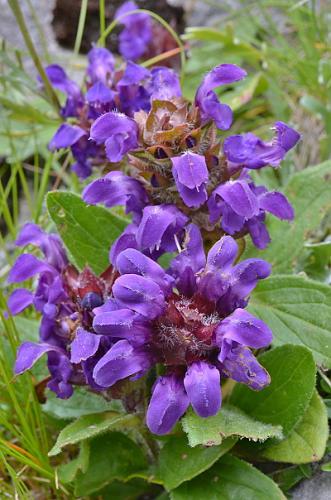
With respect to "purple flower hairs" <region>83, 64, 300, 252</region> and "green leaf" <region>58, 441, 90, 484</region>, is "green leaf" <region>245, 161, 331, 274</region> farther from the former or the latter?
"green leaf" <region>58, 441, 90, 484</region>

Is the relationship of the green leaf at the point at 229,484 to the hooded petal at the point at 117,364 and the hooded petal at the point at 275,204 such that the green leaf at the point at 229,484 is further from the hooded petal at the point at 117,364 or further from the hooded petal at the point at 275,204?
the hooded petal at the point at 275,204

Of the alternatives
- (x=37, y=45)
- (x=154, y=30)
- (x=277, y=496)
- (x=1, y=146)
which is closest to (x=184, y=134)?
(x=277, y=496)

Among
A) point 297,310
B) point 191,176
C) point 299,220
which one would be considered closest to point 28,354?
point 191,176

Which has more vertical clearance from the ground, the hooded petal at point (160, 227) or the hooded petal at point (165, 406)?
the hooded petal at point (160, 227)

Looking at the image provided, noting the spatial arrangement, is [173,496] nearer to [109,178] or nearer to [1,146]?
[109,178]

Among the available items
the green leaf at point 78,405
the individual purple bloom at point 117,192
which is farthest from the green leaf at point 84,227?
the green leaf at point 78,405

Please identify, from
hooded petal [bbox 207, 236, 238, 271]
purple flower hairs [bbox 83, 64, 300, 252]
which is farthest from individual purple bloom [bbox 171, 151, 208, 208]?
hooded petal [bbox 207, 236, 238, 271]
